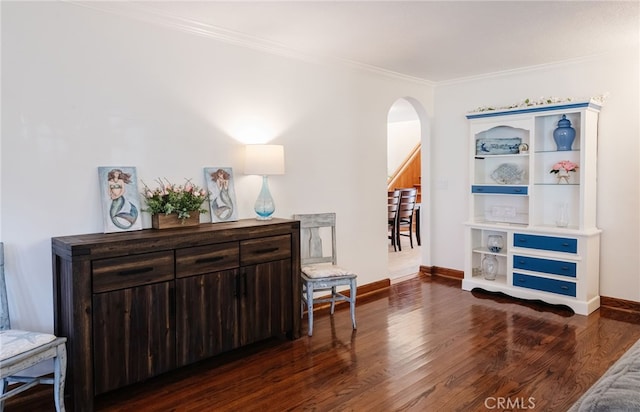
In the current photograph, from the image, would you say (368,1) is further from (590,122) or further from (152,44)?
(590,122)

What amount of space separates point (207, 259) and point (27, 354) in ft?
3.57

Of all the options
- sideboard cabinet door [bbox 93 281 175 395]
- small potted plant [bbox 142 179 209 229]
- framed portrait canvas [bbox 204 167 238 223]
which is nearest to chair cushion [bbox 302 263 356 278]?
framed portrait canvas [bbox 204 167 238 223]

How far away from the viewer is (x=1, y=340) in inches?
85.9

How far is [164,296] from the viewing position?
107 inches

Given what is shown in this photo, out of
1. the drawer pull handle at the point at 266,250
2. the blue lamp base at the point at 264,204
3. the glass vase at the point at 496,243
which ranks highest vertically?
the blue lamp base at the point at 264,204

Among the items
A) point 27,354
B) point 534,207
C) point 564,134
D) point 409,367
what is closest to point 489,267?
point 534,207

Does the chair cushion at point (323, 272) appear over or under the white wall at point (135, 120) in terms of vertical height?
under

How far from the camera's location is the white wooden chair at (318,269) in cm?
358

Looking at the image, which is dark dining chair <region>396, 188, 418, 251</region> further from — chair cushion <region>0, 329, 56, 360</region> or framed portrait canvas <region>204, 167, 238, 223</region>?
chair cushion <region>0, 329, 56, 360</region>

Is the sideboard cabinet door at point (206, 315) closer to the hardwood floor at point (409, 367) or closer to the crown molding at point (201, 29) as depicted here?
the hardwood floor at point (409, 367)

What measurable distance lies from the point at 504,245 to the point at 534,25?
91.9 inches

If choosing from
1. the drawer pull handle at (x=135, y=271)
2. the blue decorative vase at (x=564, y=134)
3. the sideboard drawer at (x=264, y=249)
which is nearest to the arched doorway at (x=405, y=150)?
the blue decorative vase at (x=564, y=134)

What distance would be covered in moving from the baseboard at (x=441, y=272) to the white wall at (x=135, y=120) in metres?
1.41

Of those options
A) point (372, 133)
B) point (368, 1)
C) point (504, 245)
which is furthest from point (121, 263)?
point (504, 245)
